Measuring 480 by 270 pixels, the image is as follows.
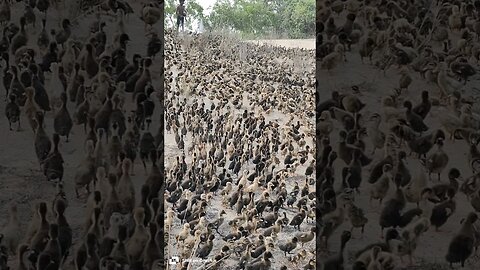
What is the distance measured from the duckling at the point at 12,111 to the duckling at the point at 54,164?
0.12m

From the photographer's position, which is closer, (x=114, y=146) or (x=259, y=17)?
(x=114, y=146)

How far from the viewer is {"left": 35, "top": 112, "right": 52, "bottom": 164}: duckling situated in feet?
7.32

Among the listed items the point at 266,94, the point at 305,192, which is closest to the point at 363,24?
the point at 266,94

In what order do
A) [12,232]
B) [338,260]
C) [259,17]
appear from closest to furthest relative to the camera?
1. [12,232]
2. [338,260]
3. [259,17]

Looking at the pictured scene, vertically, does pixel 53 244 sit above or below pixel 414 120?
below

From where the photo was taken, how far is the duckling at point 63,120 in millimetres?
2244

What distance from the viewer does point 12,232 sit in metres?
2.21

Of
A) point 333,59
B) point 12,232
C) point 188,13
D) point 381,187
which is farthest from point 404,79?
point 12,232

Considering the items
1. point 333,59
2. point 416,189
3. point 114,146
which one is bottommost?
point 416,189

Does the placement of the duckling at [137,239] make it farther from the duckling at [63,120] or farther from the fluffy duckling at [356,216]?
the fluffy duckling at [356,216]

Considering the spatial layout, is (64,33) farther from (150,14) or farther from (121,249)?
(121,249)

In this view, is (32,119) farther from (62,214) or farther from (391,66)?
(391,66)

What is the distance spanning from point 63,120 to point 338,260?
0.96 m

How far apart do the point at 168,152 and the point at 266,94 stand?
0.38 m
